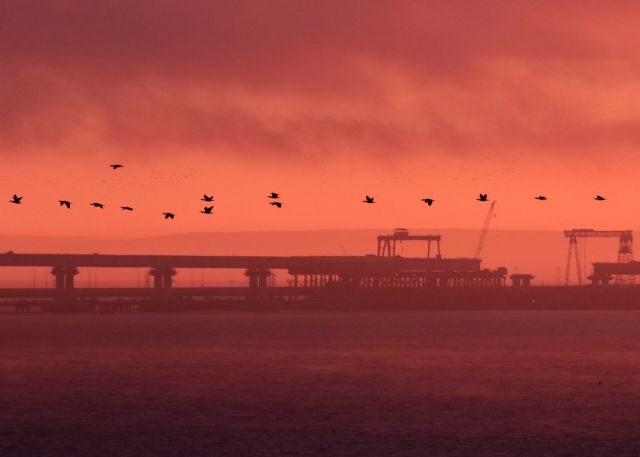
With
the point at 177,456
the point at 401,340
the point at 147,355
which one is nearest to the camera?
the point at 177,456

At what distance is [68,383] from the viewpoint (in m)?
107

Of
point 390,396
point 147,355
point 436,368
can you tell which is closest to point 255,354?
point 147,355

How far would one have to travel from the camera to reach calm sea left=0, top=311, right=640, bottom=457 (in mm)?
70688

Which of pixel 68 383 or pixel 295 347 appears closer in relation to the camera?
pixel 68 383

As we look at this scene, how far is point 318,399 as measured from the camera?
93.6 metres

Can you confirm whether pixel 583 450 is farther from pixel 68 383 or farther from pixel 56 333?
pixel 56 333

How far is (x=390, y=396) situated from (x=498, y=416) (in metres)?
14.5

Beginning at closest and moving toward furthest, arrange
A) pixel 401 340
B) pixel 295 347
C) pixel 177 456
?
pixel 177 456, pixel 295 347, pixel 401 340

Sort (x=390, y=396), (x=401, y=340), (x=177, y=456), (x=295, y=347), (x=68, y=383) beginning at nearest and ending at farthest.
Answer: (x=177, y=456) → (x=390, y=396) → (x=68, y=383) → (x=295, y=347) → (x=401, y=340)

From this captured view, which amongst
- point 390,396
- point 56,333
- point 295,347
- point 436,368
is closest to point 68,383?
point 390,396

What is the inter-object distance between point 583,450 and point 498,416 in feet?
47.4

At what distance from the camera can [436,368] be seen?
124438 millimetres

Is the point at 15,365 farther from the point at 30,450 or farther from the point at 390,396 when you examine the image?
the point at 30,450

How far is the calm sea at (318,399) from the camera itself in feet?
232
